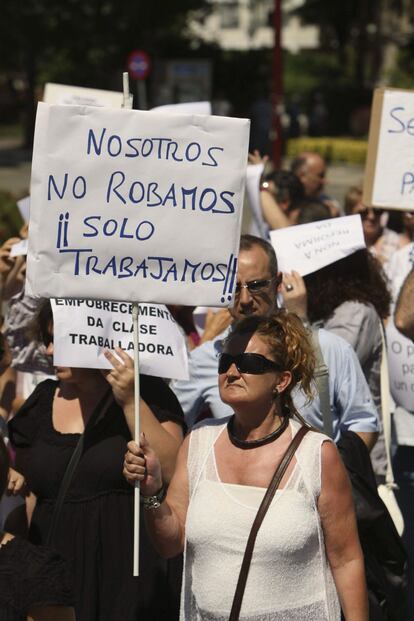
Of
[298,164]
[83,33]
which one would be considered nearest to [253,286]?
[298,164]

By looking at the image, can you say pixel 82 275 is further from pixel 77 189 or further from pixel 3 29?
pixel 3 29

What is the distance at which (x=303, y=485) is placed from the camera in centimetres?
329

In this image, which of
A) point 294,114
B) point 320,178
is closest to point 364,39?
point 294,114

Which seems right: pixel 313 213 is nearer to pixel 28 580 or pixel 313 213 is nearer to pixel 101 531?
pixel 101 531

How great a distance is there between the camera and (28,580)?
2.71 m

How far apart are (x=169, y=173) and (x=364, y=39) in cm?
4156

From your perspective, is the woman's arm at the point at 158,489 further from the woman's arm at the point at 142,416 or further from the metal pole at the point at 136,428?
the woman's arm at the point at 142,416

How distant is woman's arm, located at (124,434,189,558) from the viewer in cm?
A: 333

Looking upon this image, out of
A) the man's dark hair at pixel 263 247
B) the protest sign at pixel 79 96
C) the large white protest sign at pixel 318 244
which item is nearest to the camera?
the man's dark hair at pixel 263 247

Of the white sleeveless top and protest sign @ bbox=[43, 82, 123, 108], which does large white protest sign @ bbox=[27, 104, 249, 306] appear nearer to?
the white sleeveless top

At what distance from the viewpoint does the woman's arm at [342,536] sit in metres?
3.30

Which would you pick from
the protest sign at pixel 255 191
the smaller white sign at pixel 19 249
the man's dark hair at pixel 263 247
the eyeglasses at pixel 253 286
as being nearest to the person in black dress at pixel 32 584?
the eyeglasses at pixel 253 286

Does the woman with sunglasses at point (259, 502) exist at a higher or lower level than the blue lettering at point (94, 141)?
lower

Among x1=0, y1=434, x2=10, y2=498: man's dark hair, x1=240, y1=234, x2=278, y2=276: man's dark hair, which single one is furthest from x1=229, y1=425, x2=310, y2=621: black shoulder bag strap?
x1=240, y1=234, x2=278, y2=276: man's dark hair
